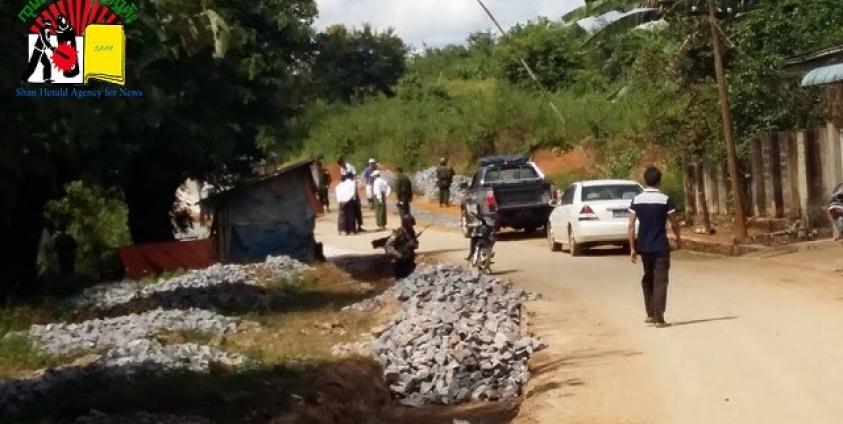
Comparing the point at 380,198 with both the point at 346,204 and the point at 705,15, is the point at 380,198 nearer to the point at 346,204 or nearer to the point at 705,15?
Answer: the point at 346,204

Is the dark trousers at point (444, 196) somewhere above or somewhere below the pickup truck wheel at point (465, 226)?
above

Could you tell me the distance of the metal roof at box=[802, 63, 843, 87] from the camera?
2198cm

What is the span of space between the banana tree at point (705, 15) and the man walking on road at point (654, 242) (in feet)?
35.7

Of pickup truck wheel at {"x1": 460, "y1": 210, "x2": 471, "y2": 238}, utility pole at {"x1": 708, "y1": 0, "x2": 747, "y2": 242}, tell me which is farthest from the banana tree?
pickup truck wheel at {"x1": 460, "y1": 210, "x2": 471, "y2": 238}

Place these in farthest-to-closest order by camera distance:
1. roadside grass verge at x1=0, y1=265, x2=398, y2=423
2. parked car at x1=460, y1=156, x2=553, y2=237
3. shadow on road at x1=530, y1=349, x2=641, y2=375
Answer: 1. parked car at x1=460, y1=156, x2=553, y2=237
2. shadow on road at x1=530, y1=349, x2=641, y2=375
3. roadside grass verge at x1=0, y1=265, x2=398, y2=423

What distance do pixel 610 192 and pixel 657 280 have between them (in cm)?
1307

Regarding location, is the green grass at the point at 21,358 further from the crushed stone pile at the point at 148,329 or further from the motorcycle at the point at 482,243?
the motorcycle at the point at 482,243

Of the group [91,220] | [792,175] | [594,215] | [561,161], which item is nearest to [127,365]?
[594,215]

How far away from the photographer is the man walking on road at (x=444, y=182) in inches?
1699

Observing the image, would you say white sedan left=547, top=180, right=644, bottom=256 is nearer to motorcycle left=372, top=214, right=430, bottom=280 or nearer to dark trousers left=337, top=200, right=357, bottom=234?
motorcycle left=372, top=214, right=430, bottom=280

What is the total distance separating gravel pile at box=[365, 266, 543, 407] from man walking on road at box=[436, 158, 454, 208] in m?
23.3

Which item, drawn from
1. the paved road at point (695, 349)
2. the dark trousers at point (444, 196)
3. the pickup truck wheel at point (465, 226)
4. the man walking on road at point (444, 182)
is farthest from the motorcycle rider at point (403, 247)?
the dark trousers at point (444, 196)

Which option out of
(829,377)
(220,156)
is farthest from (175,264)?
(829,377)

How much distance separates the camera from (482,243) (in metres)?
23.5
